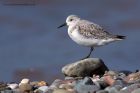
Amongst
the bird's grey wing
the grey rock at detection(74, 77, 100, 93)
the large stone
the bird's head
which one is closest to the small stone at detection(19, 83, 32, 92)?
the grey rock at detection(74, 77, 100, 93)

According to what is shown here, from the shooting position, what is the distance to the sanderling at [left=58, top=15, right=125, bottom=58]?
11562 mm

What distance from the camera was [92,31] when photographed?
11.7m

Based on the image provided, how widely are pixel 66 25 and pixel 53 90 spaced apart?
11.4ft

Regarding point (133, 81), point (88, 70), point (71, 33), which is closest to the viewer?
point (133, 81)

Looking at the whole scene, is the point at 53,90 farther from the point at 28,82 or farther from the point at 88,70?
the point at 88,70

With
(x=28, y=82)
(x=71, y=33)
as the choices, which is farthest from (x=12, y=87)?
(x=71, y=33)

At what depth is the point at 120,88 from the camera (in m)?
9.10

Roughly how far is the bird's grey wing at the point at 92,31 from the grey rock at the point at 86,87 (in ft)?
7.80

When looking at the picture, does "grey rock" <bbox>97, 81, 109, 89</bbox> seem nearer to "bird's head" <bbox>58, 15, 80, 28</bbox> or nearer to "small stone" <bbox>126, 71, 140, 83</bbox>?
"small stone" <bbox>126, 71, 140, 83</bbox>

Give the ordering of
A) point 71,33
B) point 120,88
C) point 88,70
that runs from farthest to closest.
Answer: point 71,33 < point 88,70 < point 120,88

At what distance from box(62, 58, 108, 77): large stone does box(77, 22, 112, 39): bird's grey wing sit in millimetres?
717

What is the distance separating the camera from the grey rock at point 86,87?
30.0ft

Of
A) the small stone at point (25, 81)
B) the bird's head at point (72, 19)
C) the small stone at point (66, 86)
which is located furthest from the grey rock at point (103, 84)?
the bird's head at point (72, 19)

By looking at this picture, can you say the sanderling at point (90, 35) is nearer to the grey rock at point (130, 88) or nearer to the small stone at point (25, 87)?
the small stone at point (25, 87)
